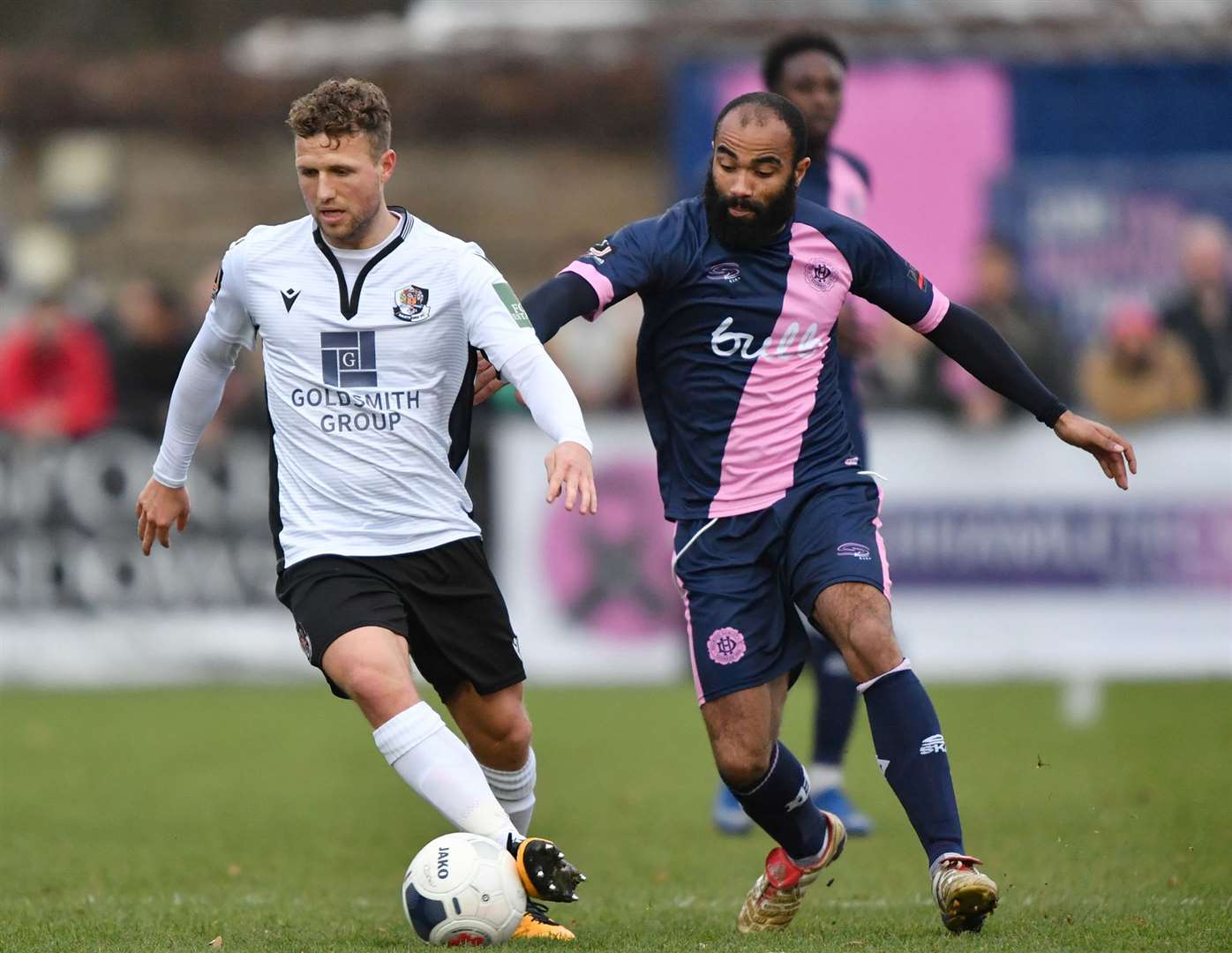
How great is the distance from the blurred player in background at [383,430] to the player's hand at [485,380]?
0.03m

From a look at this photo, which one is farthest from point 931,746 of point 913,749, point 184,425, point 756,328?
point 184,425

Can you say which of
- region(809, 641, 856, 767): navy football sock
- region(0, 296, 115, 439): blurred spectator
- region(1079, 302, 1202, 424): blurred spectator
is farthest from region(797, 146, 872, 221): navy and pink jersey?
region(0, 296, 115, 439): blurred spectator

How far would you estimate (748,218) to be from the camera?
6453 mm

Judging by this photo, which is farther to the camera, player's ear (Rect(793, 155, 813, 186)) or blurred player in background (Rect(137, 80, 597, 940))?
player's ear (Rect(793, 155, 813, 186))

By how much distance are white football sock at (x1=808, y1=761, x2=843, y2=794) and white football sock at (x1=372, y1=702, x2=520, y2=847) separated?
3049mm

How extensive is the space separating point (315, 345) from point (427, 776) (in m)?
1.28

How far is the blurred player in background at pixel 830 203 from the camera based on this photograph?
8242mm

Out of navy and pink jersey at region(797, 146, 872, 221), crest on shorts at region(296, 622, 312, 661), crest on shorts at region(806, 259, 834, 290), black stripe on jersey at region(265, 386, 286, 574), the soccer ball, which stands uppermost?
navy and pink jersey at region(797, 146, 872, 221)

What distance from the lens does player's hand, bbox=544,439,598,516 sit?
557 centimetres

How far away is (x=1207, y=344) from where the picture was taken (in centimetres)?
1466

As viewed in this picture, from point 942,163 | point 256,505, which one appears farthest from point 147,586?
point 942,163

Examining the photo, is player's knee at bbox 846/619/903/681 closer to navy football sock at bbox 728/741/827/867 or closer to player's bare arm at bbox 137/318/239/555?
A: navy football sock at bbox 728/741/827/867

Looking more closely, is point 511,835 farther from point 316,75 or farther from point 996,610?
point 316,75

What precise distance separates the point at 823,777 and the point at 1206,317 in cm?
731
